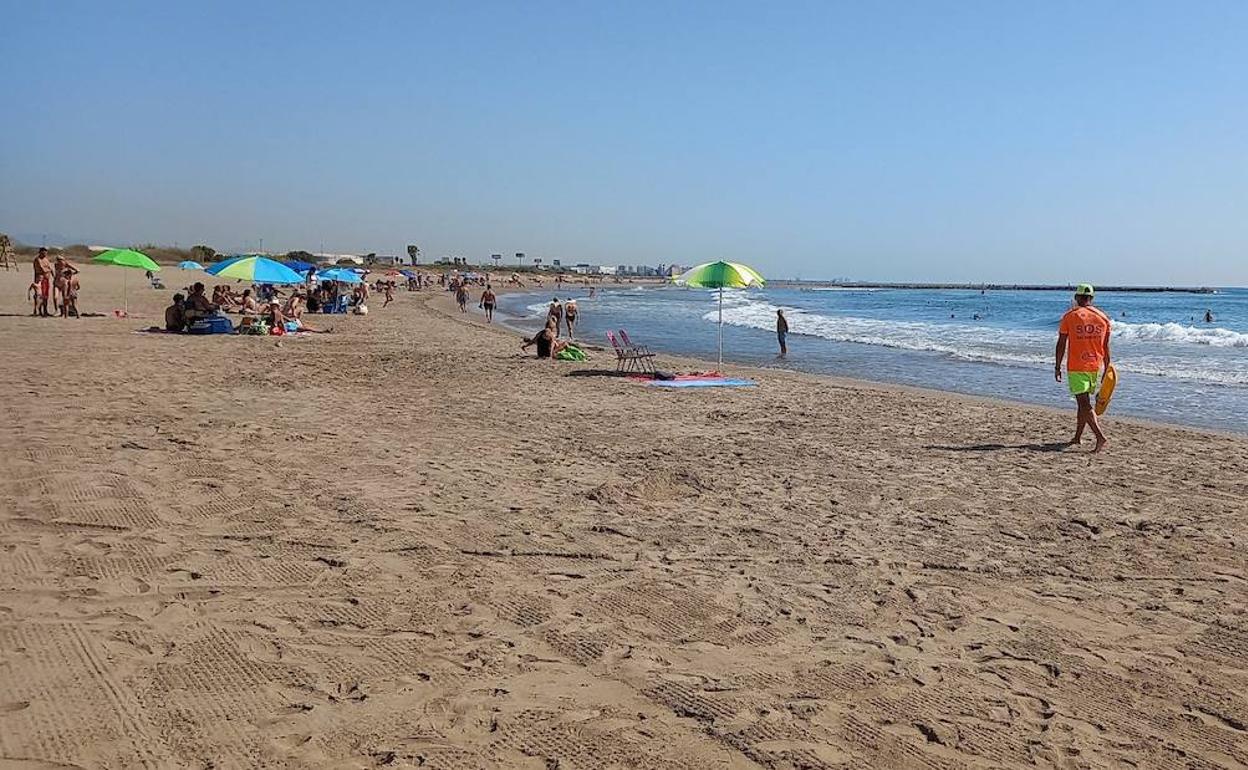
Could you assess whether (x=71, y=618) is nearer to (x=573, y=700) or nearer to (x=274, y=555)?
(x=274, y=555)

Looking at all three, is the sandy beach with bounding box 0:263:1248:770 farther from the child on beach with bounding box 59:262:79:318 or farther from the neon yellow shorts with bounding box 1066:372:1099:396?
the child on beach with bounding box 59:262:79:318

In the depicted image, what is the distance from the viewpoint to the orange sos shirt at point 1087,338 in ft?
28.2

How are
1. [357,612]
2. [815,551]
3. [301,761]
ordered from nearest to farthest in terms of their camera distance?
[301,761] → [357,612] → [815,551]

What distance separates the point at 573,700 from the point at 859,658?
1.26 metres

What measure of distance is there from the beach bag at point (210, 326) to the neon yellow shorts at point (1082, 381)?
16653 millimetres

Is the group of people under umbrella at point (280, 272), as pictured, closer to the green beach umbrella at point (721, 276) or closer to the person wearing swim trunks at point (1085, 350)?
the green beach umbrella at point (721, 276)

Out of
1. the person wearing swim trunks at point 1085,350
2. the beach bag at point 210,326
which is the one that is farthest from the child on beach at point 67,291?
the person wearing swim trunks at point 1085,350

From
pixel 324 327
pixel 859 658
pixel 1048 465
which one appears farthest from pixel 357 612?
pixel 324 327

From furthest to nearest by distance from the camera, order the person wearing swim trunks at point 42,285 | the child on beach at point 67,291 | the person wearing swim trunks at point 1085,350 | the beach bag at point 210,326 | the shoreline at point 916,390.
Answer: the child on beach at point 67,291 < the person wearing swim trunks at point 42,285 < the beach bag at point 210,326 < the shoreline at point 916,390 < the person wearing swim trunks at point 1085,350

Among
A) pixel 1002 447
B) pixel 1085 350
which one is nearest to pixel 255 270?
pixel 1002 447

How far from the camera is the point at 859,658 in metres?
3.73

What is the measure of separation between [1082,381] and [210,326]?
55.0 ft

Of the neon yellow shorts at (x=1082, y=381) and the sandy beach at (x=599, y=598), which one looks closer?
the sandy beach at (x=599, y=598)

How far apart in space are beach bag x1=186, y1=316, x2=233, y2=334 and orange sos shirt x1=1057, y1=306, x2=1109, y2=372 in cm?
1658
